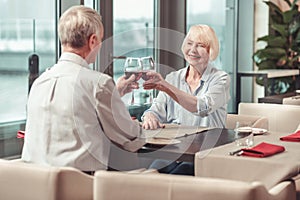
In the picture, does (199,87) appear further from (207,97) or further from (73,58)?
(73,58)

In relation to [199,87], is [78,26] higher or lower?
higher

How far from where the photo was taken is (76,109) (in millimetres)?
2475

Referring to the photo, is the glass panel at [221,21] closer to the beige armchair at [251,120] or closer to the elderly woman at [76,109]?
the beige armchair at [251,120]

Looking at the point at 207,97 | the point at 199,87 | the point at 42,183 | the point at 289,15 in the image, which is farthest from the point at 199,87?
the point at 289,15

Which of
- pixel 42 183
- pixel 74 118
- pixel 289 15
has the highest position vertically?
pixel 289 15

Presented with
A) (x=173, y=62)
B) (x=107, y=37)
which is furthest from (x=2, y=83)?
(x=173, y=62)

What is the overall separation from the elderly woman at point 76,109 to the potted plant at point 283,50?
549 centimetres

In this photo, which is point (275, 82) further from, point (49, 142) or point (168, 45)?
point (49, 142)

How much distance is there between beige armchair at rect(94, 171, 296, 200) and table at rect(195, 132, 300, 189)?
0.33 m

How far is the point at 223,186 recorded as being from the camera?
1941 mm

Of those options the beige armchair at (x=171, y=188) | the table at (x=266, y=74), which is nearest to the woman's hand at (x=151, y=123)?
the beige armchair at (x=171, y=188)

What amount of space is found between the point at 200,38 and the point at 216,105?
0.44 m

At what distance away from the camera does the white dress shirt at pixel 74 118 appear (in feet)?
8.12

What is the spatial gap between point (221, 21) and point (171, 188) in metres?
5.87
